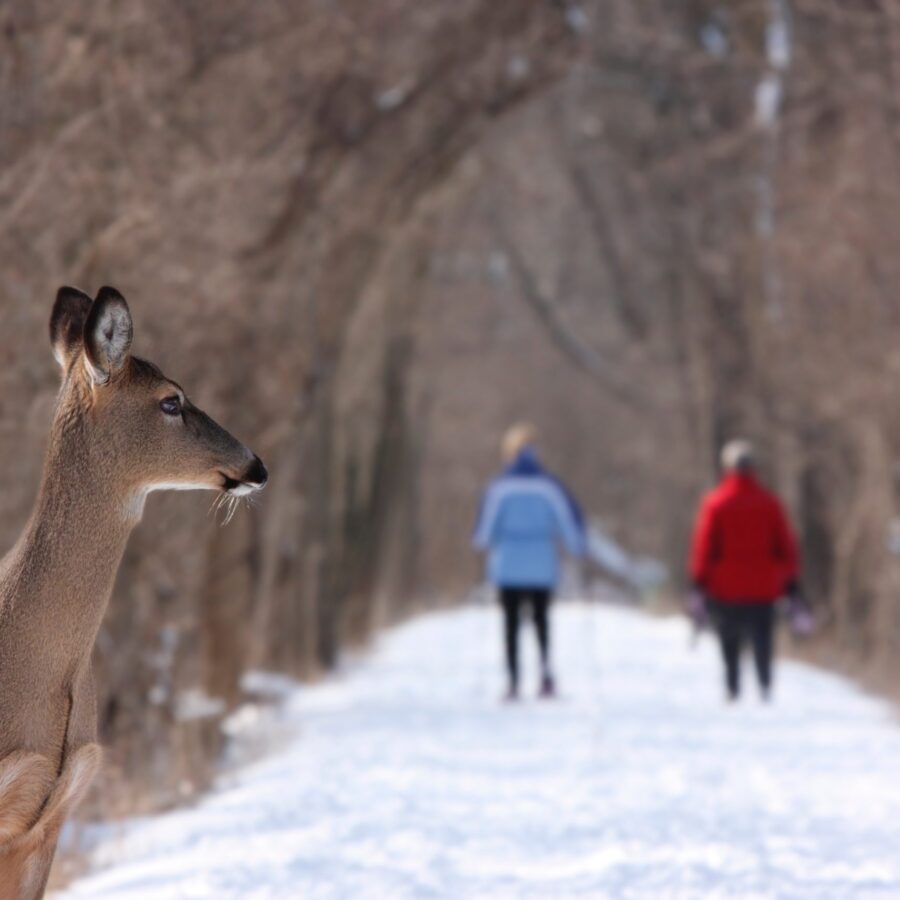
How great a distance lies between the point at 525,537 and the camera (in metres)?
18.9

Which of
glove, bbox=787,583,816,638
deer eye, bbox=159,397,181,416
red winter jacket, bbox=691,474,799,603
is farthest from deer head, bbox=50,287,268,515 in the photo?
red winter jacket, bbox=691,474,799,603

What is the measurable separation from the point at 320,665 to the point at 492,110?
7.14 metres

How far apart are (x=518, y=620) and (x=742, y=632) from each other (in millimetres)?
1843

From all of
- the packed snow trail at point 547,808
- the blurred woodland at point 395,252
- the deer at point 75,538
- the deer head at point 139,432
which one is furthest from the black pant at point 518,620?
the deer head at point 139,432

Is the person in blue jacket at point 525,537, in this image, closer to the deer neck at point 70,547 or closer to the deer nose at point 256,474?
the deer nose at point 256,474

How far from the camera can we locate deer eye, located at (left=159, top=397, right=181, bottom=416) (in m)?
6.36

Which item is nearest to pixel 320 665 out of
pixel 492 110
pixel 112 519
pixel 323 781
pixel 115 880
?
pixel 492 110

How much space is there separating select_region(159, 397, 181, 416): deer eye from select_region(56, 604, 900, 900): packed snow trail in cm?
272

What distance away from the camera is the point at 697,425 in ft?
118

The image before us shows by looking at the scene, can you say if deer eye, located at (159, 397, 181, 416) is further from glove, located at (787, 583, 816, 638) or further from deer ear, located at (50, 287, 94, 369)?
glove, located at (787, 583, 816, 638)

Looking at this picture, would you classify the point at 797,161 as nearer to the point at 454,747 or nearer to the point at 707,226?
the point at 707,226

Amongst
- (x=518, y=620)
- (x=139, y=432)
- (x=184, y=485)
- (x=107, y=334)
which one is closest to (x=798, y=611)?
(x=518, y=620)

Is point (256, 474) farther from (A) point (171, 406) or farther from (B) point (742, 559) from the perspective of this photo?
(B) point (742, 559)

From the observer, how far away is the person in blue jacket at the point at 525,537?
18.8 meters
